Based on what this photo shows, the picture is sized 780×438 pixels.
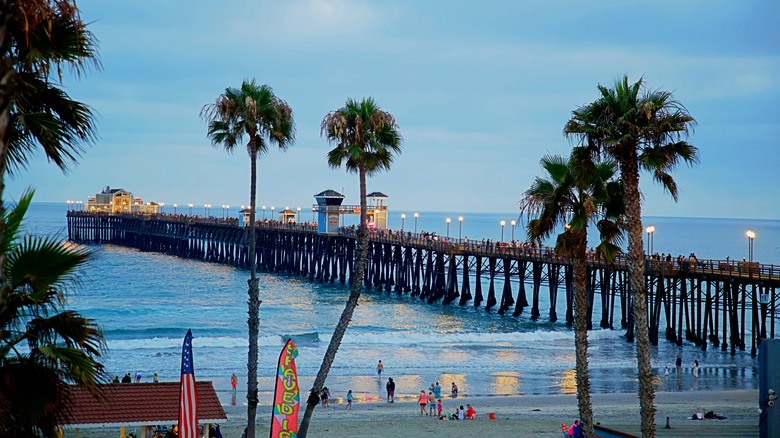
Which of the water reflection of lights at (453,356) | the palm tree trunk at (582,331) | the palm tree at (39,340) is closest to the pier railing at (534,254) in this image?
the palm tree trunk at (582,331)

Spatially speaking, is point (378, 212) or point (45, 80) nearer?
point (45, 80)

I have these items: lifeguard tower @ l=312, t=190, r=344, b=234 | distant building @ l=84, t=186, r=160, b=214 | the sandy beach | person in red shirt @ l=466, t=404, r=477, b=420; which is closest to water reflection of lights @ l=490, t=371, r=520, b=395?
the sandy beach

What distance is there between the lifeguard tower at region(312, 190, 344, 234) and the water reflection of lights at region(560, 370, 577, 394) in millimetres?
35705

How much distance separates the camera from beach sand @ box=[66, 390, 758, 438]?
20.6 metres

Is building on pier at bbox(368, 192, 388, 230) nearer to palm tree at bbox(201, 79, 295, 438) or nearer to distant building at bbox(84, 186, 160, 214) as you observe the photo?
palm tree at bbox(201, 79, 295, 438)

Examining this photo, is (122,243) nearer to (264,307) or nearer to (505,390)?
(264,307)

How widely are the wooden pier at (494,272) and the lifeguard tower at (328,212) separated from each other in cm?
66

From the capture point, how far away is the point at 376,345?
4031 cm

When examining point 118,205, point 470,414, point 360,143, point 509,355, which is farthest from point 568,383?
point 118,205

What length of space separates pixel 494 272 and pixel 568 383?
19.7 metres

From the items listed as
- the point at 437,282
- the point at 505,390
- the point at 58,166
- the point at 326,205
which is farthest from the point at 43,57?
the point at 326,205

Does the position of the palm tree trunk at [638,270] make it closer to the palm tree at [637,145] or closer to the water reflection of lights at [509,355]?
the palm tree at [637,145]

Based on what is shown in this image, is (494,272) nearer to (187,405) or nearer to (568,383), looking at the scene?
(568,383)

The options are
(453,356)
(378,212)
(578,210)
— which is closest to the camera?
(578,210)
